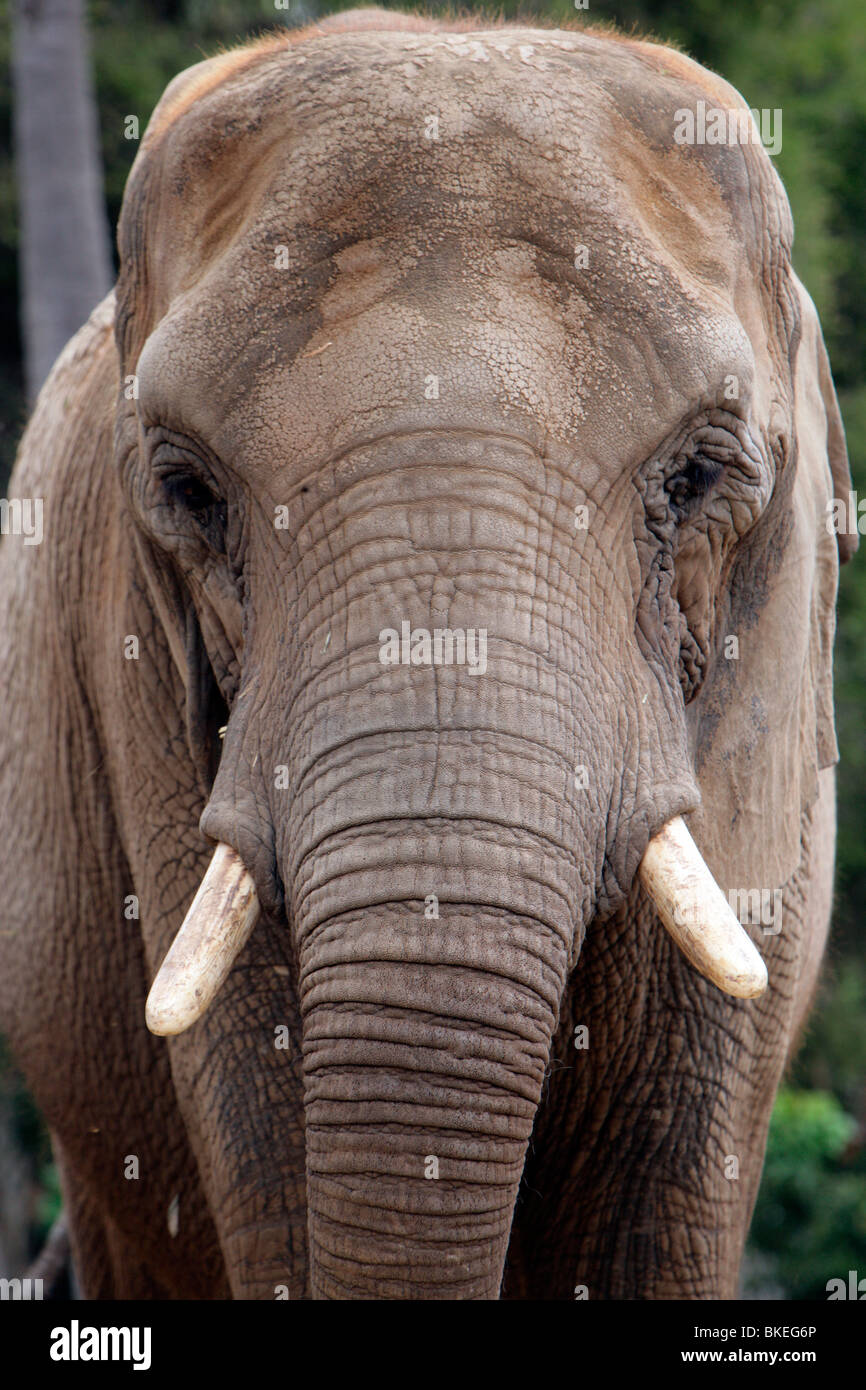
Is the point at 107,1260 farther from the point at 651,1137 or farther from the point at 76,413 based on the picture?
the point at 76,413

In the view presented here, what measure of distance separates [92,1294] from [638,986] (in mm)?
2163

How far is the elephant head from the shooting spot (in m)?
2.35

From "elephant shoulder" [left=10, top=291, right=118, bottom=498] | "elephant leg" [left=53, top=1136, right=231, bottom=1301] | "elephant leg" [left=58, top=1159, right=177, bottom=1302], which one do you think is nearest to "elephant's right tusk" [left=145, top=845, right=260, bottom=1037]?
"elephant shoulder" [left=10, top=291, right=118, bottom=498]

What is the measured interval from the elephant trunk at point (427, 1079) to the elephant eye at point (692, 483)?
30.4 inches

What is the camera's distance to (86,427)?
3855mm

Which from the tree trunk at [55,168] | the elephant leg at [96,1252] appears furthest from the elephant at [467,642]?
the tree trunk at [55,168]

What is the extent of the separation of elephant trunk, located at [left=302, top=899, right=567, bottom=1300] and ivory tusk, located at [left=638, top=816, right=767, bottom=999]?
0.60 feet

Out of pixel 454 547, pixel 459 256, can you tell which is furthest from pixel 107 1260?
pixel 459 256

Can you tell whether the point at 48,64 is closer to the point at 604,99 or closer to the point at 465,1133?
the point at 604,99

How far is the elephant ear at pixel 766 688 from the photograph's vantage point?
2957mm

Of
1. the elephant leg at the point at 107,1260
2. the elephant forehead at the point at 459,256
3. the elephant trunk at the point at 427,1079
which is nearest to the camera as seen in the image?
the elephant trunk at the point at 427,1079

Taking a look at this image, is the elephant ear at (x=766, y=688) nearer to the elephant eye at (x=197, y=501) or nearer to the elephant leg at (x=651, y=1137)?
the elephant leg at (x=651, y=1137)

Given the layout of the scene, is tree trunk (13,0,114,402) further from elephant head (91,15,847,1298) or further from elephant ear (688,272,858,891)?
elephant ear (688,272,858,891)
